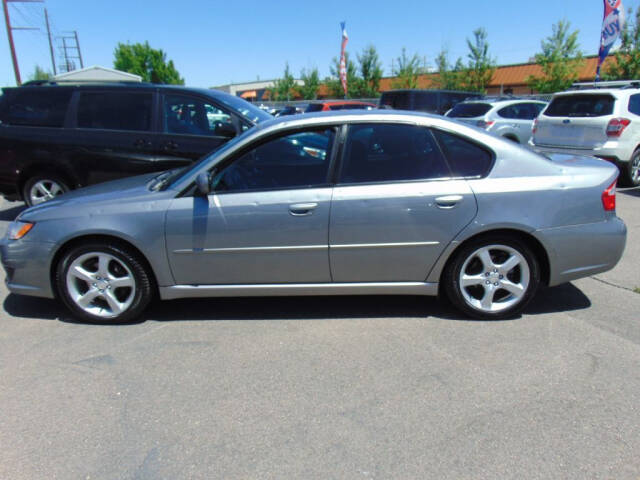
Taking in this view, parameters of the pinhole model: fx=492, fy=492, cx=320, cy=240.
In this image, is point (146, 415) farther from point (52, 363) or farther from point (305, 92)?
point (305, 92)

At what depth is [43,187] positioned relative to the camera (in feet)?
21.5

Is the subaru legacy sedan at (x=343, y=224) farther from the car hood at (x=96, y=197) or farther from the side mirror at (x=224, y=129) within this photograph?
the side mirror at (x=224, y=129)

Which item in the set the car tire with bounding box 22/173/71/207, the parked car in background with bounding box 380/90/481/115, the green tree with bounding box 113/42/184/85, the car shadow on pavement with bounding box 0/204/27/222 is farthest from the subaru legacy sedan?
the green tree with bounding box 113/42/184/85

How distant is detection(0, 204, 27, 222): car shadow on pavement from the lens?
7.49m

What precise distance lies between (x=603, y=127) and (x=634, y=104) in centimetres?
75

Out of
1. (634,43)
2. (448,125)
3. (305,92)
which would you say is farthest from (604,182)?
(305,92)

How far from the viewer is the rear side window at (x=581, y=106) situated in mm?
8219

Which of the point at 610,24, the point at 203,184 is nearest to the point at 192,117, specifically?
the point at 203,184

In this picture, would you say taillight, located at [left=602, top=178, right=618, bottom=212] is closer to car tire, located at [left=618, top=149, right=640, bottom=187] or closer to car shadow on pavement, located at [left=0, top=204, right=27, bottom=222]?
car tire, located at [left=618, top=149, right=640, bottom=187]

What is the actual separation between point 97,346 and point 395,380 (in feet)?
6.89

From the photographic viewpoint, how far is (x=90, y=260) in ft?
12.3

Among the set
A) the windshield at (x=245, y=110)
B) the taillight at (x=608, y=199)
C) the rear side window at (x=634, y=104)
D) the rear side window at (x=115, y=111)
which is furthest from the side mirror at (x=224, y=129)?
the rear side window at (x=634, y=104)

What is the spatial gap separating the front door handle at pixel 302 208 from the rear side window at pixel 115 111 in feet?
11.5

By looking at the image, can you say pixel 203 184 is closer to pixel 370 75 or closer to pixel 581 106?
pixel 581 106
